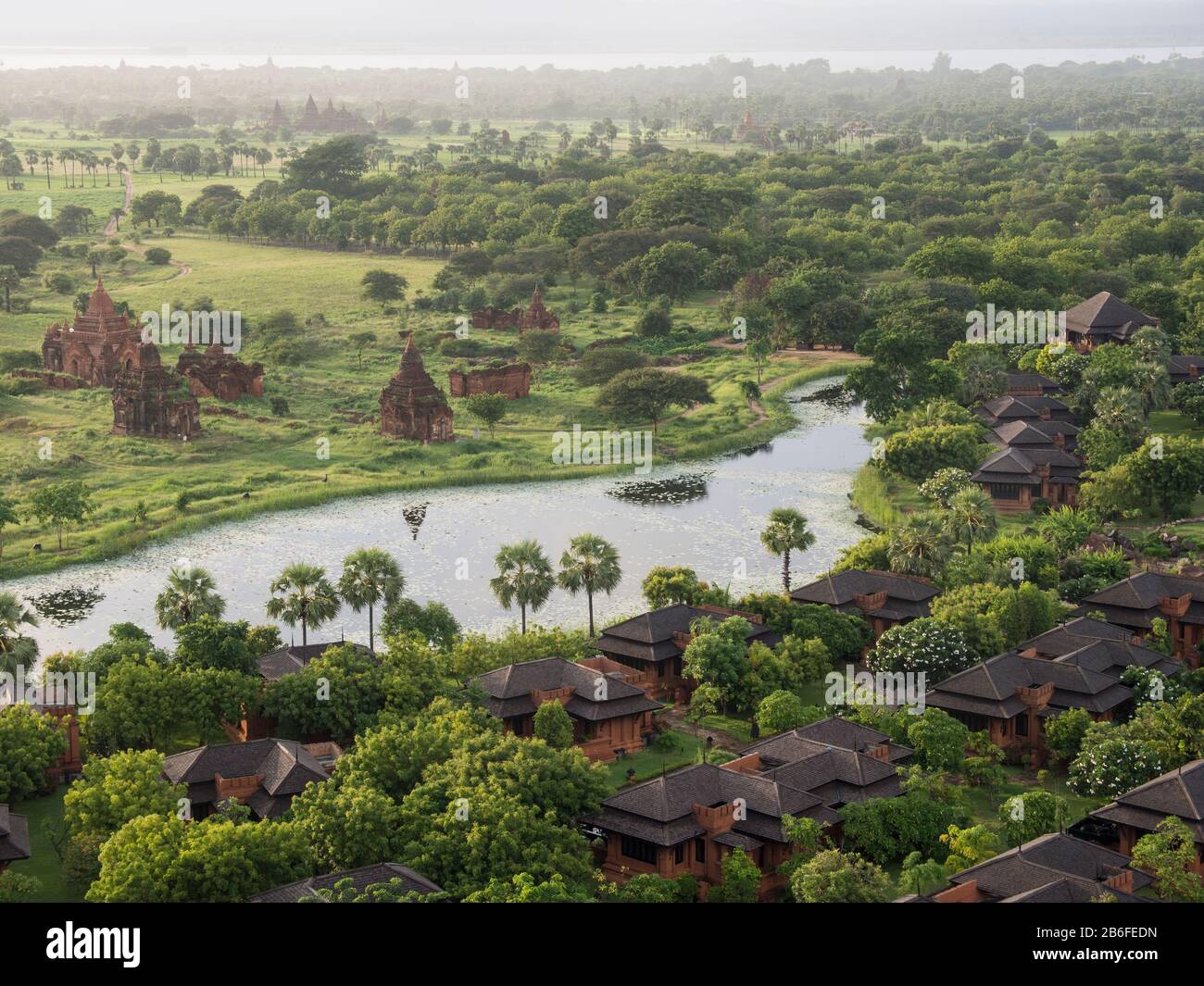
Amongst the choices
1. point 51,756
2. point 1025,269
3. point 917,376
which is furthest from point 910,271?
point 51,756

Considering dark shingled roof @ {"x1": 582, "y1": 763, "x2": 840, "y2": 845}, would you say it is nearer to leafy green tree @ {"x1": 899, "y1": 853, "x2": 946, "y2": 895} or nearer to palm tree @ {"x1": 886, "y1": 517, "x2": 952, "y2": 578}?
leafy green tree @ {"x1": 899, "y1": 853, "x2": 946, "y2": 895}

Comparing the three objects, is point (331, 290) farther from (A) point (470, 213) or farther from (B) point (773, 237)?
(B) point (773, 237)

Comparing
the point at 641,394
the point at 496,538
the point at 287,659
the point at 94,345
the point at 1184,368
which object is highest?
the point at 94,345

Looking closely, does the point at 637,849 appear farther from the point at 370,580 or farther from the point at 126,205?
the point at 126,205

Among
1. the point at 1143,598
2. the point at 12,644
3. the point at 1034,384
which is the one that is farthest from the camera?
the point at 1034,384

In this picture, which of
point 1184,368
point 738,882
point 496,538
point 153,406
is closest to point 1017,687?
point 738,882

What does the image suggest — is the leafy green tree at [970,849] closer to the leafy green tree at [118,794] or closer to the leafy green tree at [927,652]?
the leafy green tree at [927,652]

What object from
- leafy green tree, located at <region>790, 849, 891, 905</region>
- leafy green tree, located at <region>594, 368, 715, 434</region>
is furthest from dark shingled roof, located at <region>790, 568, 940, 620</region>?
leafy green tree, located at <region>594, 368, 715, 434</region>
